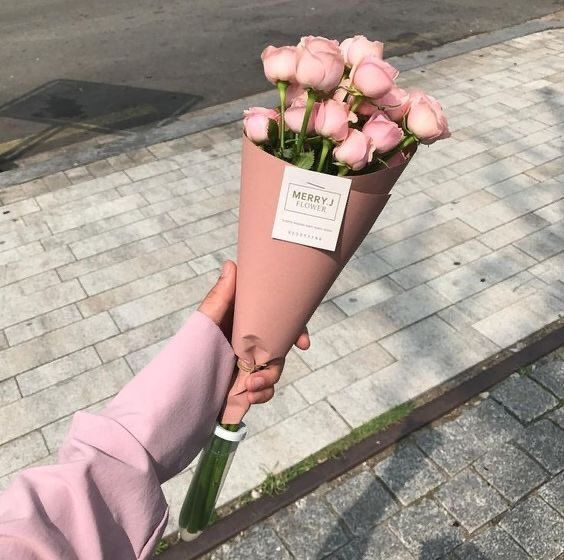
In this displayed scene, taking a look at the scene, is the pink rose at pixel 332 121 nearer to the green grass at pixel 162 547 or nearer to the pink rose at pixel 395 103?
the pink rose at pixel 395 103

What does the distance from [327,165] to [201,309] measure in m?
0.62

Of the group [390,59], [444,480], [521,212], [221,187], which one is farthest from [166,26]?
[444,480]

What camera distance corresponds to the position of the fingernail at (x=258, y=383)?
176cm

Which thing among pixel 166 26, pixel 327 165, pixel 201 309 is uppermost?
pixel 327 165

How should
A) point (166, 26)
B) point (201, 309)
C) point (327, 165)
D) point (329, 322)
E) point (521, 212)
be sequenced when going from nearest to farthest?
point (327, 165)
point (201, 309)
point (329, 322)
point (521, 212)
point (166, 26)

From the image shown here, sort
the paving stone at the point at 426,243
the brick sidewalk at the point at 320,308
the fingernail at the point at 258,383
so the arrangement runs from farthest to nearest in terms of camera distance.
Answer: the paving stone at the point at 426,243
the brick sidewalk at the point at 320,308
the fingernail at the point at 258,383

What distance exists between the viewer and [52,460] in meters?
3.63

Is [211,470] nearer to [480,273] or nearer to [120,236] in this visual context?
[480,273]

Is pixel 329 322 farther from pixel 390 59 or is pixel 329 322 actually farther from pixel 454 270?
pixel 390 59

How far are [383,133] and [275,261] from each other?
0.44 m

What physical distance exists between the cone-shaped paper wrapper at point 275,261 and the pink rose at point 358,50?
0.27m

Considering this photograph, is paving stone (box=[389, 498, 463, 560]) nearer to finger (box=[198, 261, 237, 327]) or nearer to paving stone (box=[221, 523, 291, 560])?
paving stone (box=[221, 523, 291, 560])

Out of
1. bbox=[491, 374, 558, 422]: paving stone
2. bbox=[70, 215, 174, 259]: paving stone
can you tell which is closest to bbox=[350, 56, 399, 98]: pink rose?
bbox=[491, 374, 558, 422]: paving stone

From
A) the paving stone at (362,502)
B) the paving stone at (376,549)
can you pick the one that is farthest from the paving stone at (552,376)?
the paving stone at (376,549)
